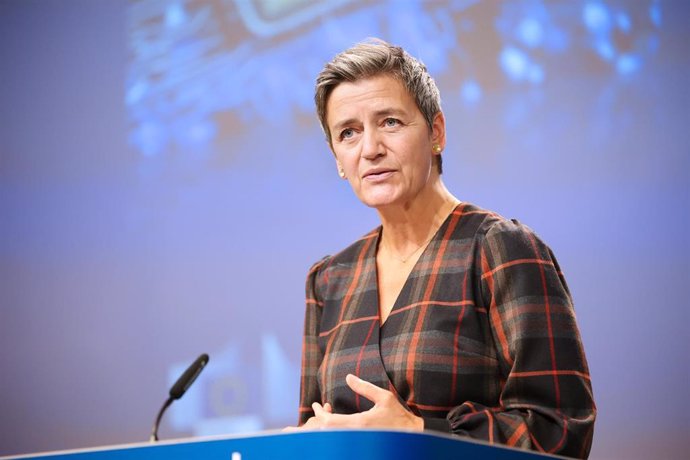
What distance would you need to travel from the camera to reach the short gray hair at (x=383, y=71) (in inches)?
74.2

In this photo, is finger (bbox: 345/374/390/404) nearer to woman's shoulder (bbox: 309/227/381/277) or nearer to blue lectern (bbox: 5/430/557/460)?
blue lectern (bbox: 5/430/557/460)

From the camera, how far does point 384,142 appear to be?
1.85 meters

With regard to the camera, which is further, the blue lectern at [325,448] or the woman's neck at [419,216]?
the woman's neck at [419,216]

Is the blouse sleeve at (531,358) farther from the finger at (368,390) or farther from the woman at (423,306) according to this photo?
the finger at (368,390)

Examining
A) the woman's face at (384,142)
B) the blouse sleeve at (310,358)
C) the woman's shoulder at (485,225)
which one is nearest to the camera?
the woman's shoulder at (485,225)

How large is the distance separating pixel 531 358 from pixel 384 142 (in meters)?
0.58

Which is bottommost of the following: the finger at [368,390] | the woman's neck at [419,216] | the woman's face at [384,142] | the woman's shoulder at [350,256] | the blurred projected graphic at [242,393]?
the blurred projected graphic at [242,393]

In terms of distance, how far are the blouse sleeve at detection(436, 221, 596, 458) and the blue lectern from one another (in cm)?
50

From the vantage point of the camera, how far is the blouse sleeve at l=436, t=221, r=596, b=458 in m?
1.50

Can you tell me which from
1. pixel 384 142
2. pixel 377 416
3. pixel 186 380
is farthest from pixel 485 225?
pixel 186 380

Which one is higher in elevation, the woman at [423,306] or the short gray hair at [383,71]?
the short gray hair at [383,71]

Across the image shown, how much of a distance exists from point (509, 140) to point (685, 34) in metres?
0.75

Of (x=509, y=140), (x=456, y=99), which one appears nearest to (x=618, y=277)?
(x=509, y=140)

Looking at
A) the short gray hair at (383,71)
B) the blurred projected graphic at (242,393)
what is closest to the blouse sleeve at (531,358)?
the short gray hair at (383,71)
